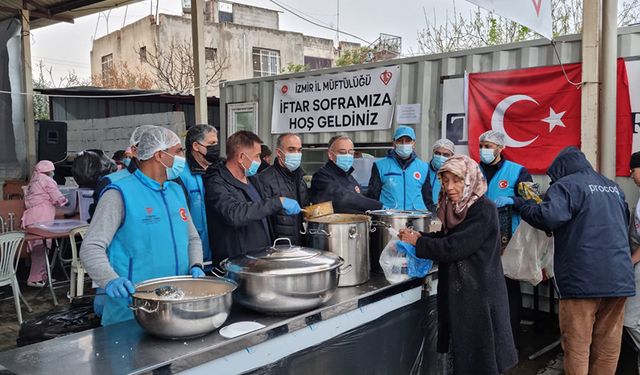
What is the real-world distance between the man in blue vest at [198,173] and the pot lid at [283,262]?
0.83 meters

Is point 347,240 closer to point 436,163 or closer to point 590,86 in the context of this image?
point 436,163

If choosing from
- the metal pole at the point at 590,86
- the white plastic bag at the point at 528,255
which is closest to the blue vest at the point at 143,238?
the white plastic bag at the point at 528,255

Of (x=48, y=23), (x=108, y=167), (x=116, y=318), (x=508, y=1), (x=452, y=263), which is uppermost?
(x=48, y=23)

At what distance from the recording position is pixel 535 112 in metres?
4.18

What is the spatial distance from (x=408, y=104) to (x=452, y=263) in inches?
121

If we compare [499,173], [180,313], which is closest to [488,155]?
[499,173]

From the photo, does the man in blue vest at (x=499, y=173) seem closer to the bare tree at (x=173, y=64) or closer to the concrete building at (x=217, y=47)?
the concrete building at (x=217, y=47)

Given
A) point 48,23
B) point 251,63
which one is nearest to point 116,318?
point 48,23

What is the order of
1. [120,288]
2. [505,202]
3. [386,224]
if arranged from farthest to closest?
[505,202], [386,224], [120,288]

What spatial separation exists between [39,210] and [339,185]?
419 cm

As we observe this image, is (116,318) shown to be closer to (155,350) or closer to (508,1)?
(155,350)

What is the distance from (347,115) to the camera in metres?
5.53

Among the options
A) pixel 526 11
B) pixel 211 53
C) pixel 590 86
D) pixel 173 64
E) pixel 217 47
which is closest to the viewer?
pixel 526 11

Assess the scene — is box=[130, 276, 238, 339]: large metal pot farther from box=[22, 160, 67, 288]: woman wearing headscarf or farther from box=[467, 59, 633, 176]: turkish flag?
box=[22, 160, 67, 288]: woman wearing headscarf
